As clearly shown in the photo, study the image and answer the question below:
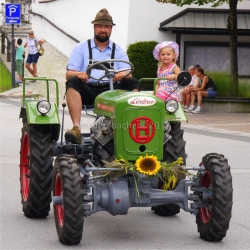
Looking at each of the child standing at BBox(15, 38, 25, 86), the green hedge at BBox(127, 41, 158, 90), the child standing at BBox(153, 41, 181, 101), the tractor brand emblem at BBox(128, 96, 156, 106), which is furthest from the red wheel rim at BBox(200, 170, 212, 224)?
the child standing at BBox(15, 38, 25, 86)

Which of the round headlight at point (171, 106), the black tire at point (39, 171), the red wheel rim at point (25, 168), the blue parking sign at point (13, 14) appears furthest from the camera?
the blue parking sign at point (13, 14)

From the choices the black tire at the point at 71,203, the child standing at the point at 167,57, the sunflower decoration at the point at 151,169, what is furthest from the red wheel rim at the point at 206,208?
the child standing at the point at 167,57

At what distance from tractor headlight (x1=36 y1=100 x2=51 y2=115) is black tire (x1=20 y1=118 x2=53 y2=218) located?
0.60ft

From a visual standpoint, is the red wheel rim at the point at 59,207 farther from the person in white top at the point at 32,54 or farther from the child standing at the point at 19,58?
the child standing at the point at 19,58

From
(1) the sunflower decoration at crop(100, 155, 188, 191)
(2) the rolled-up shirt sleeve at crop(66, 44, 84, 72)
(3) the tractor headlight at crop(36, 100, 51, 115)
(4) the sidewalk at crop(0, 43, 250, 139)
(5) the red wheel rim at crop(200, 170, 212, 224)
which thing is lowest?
(4) the sidewalk at crop(0, 43, 250, 139)

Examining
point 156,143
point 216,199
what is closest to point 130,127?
point 156,143

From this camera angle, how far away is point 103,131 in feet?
25.0

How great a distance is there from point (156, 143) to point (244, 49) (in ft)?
82.7

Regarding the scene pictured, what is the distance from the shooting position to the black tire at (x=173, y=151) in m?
8.30

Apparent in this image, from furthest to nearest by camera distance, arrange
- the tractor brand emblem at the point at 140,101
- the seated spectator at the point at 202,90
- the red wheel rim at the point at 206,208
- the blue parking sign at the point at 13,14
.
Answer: the blue parking sign at the point at 13,14 → the seated spectator at the point at 202,90 → the red wheel rim at the point at 206,208 → the tractor brand emblem at the point at 140,101

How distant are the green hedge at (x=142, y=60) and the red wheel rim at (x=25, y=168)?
19001 millimetres

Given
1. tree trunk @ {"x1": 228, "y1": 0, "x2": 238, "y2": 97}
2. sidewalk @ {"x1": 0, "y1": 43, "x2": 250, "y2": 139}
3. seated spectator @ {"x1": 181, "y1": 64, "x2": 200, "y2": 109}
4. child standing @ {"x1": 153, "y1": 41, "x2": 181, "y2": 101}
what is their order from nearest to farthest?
child standing @ {"x1": 153, "y1": 41, "x2": 181, "y2": 101} < sidewalk @ {"x1": 0, "y1": 43, "x2": 250, "y2": 139} < seated spectator @ {"x1": 181, "y1": 64, "x2": 200, "y2": 109} < tree trunk @ {"x1": 228, "y1": 0, "x2": 238, "y2": 97}

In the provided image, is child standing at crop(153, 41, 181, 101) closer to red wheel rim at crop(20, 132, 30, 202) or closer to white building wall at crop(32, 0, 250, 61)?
red wheel rim at crop(20, 132, 30, 202)

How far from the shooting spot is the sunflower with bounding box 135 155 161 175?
7.13m
